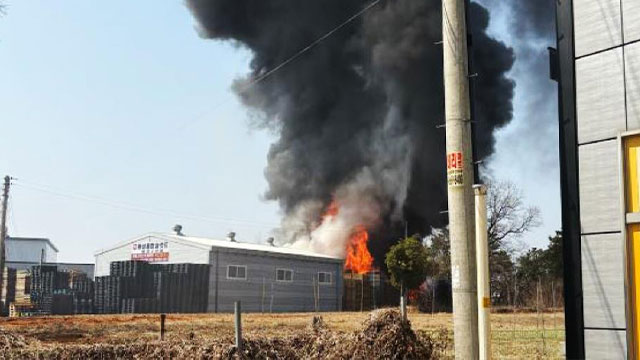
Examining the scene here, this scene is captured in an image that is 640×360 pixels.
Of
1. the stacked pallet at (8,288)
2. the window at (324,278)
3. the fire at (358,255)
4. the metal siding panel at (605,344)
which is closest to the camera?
the metal siding panel at (605,344)

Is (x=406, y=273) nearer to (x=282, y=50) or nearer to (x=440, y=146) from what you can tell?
(x=440, y=146)

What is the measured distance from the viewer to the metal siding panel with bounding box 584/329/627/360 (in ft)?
26.1

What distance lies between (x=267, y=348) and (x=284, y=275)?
44491 mm

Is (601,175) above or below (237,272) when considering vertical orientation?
above

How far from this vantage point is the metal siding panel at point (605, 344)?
7945 mm

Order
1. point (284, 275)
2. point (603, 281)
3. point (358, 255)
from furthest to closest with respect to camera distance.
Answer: point (358, 255), point (284, 275), point (603, 281)

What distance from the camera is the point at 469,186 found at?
9.55 meters

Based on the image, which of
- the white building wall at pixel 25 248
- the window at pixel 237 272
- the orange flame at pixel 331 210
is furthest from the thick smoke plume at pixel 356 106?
the white building wall at pixel 25 248

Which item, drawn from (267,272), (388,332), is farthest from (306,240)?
(388,332)

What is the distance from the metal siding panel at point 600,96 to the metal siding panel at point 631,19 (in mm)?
215

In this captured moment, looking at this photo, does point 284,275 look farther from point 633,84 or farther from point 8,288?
point 633,84

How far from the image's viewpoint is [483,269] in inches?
319

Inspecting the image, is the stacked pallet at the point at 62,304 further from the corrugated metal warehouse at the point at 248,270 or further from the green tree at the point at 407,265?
the green tree at the point at 407,265

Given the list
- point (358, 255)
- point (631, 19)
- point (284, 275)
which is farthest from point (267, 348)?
point (358, 255)
